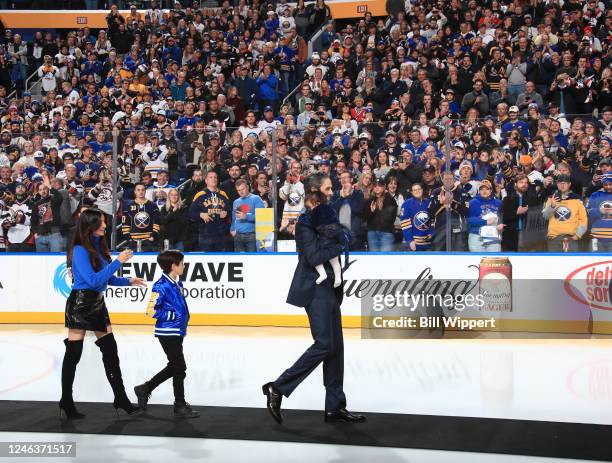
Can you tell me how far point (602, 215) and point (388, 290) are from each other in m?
2.96

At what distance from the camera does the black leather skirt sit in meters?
A: 6.54

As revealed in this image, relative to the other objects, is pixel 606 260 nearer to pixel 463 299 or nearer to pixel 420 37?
pixel 463 299

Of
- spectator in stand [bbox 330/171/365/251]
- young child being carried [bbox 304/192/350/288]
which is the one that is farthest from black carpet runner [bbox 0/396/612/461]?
spectator in stand [bbox 330/171/365/251]

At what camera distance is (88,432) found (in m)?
6.22

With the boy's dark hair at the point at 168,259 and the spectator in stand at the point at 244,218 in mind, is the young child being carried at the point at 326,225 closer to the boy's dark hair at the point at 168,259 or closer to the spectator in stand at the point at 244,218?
the boy's dark hair at the point at 168,259

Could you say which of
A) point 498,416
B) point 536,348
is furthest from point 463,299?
point 498,416

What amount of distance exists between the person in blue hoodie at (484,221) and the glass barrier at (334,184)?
0.01m

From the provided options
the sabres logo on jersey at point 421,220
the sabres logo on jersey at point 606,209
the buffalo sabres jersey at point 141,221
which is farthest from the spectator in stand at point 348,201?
the sabres logo on jersey at point 606,209

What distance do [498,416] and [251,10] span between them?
16.6 meters

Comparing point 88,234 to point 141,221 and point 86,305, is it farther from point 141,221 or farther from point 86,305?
point 141,221

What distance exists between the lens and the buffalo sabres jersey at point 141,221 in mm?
12484

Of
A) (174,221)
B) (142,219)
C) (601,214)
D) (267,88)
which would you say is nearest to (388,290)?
(601,214)

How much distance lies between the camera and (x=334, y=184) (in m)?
11.8

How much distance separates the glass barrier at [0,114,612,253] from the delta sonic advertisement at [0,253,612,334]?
0.69 ft
